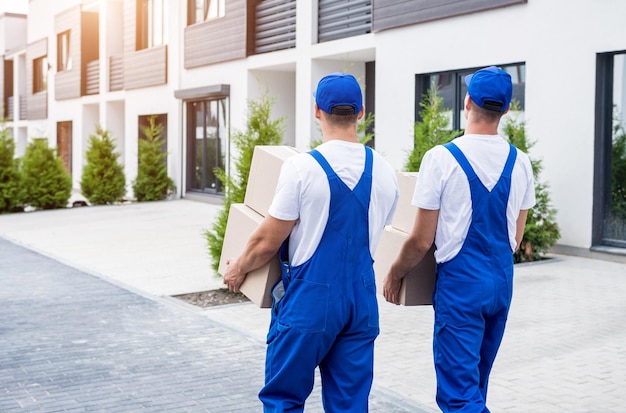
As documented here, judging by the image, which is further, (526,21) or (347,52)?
(347,52)

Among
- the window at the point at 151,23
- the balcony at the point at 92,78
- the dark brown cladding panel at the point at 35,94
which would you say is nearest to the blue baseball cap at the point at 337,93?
the window at the point at 151,23

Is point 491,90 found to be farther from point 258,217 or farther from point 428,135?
point 428,135

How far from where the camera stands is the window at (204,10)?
70.5 feet

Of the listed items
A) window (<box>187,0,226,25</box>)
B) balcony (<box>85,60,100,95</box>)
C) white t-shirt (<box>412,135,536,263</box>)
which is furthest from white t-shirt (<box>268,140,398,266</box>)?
balcony (<box>85,60,100,95</box>)

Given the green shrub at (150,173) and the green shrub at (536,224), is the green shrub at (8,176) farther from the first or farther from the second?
the green shrub at (536,224)

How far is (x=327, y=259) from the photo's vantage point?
3.42 meters

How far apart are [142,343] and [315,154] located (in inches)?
154

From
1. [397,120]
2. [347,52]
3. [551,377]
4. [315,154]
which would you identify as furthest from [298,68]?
[315,154]

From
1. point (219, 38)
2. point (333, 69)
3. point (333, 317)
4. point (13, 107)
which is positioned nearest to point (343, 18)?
point (333, 69)

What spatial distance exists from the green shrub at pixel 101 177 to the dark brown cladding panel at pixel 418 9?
9.70 metres

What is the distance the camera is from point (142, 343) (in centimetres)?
683

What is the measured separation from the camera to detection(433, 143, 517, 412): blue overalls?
3.69m

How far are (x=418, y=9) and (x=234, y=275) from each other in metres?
11.3

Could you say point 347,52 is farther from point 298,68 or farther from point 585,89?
point 585,89
